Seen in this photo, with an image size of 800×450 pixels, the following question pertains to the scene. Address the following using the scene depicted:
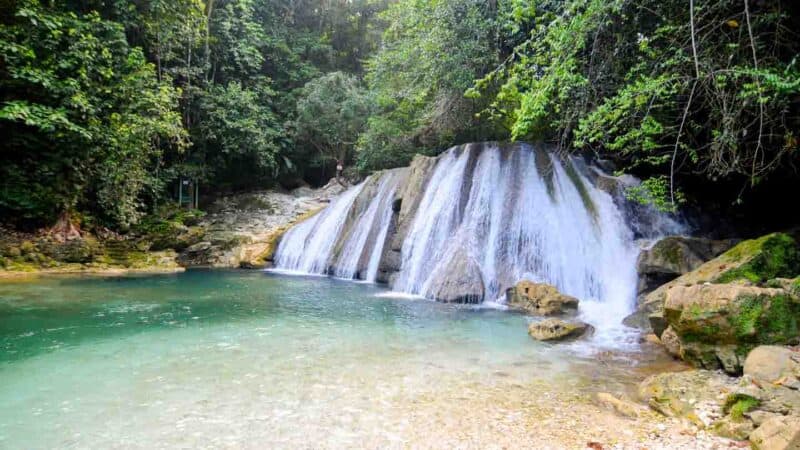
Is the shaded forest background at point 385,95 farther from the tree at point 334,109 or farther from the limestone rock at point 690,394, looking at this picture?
the limestone rock at point 690,394

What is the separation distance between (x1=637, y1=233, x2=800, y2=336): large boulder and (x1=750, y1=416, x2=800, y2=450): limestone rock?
116 inches

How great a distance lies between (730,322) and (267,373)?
4582 mm

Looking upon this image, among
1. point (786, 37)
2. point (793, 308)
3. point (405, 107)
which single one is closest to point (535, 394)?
point (793, 308)

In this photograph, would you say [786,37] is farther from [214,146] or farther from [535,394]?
[214,146]

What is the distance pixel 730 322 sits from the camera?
4430 millimetres

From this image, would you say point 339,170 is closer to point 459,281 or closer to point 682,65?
point 459,281

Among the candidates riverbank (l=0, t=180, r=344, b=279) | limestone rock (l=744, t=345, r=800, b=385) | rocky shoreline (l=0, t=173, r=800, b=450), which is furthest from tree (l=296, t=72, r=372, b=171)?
limestone rock (l=744, t=345, r=800, b=385)

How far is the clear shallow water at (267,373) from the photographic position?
3465 mm

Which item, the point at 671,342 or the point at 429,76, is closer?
the point at 671,342

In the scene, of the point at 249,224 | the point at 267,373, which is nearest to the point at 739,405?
the point at 267,373

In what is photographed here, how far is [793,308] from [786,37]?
2831mm

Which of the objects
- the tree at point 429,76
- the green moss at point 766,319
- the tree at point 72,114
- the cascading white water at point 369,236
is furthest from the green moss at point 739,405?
the tree at point 72,114

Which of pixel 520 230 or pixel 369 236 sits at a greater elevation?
pixel 520 230

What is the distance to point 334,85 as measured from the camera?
21.4 meters
